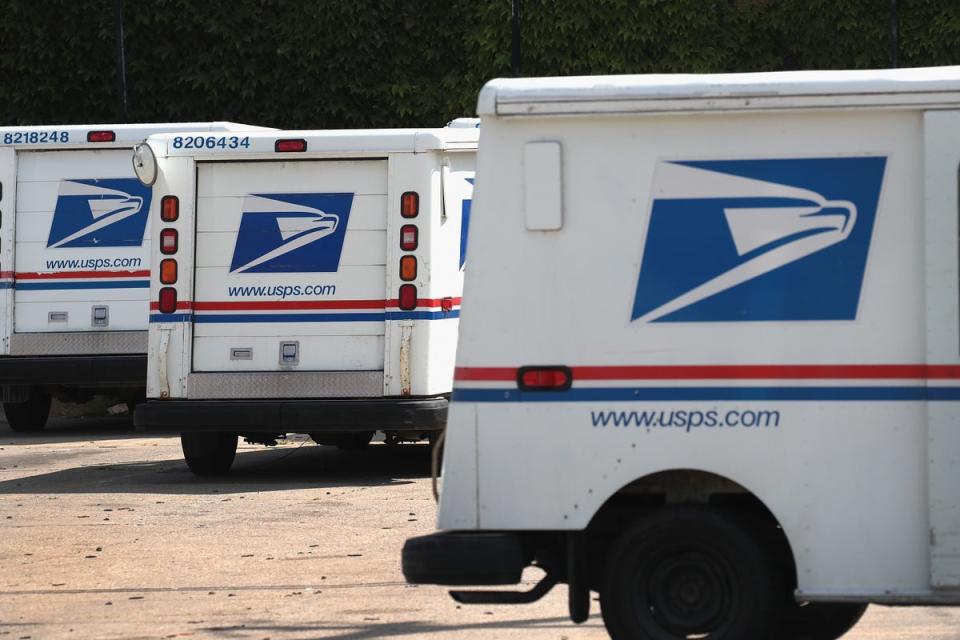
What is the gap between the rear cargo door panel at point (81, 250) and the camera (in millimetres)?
17047

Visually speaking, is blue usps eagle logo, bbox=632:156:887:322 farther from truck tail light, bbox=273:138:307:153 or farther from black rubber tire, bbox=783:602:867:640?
truck tail light, bbox=273:138:307:153

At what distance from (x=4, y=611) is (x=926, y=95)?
504 cm

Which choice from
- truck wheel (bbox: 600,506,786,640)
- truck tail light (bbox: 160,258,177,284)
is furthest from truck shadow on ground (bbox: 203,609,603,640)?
truck tail light (bbox: 160,258,177,284)

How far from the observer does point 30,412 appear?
1848 cm

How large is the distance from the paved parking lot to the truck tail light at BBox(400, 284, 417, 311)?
1.34 meters

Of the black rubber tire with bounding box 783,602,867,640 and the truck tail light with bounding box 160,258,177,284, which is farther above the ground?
the truck tail light with bounding box 160,258,177,284

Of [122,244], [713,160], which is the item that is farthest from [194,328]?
[713,160]

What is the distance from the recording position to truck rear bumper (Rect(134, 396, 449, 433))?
12867 millimetres

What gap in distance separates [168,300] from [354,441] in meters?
2.80

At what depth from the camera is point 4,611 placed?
8500mm

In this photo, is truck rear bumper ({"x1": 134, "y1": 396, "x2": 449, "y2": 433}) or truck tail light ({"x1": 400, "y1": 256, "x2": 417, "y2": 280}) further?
truck tail light ({"x1": 400, "y1": 256, "x2": 417, "y2": 280})

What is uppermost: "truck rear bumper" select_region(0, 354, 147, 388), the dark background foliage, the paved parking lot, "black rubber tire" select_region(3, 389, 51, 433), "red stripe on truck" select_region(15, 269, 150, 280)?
the dark background foliage

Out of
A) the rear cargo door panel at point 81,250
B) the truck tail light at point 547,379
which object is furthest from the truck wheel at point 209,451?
the truck tail light at point 547,379

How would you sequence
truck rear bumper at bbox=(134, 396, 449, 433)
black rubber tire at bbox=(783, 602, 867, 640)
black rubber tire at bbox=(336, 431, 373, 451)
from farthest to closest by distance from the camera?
black rubber tire at bbox=(336, 431, 373, 451) < truck rear bumper at bbox=(134, 396, 449, 433) < black rubber tire at bbox=(783, 602, 867, 640)
